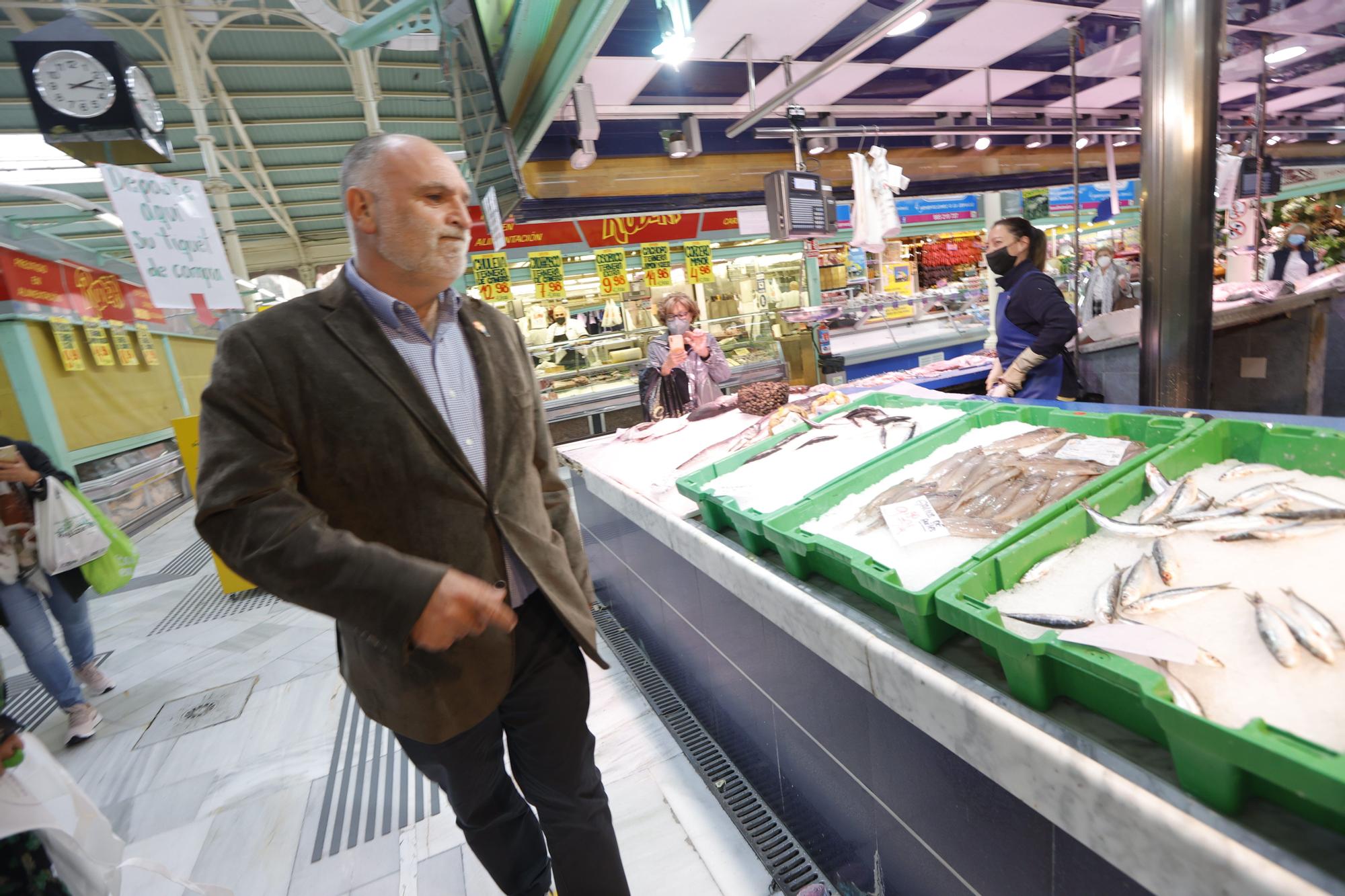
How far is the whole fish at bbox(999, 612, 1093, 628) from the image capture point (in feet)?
3.23

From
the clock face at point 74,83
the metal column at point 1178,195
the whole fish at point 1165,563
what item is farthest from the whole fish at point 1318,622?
the clock face at point 74,83

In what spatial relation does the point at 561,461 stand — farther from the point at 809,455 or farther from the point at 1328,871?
the point at 1328,871

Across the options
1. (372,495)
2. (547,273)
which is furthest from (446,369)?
(547,273)

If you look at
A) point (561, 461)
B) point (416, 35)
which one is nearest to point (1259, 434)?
point (561, 461)

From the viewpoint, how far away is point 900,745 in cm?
139

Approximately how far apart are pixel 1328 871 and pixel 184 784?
3.80 meters

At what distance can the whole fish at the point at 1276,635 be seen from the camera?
2.71ft

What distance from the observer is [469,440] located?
57.8 inches

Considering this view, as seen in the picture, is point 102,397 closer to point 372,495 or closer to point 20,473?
point 20,473

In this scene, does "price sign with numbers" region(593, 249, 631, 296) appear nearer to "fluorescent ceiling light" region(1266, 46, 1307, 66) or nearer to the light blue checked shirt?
the light blue checked shirt

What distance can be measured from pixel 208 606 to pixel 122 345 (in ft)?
20.8

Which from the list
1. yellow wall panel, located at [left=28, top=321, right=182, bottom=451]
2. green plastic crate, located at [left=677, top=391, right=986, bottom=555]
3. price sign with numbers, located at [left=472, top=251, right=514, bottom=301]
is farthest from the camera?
yellow wall panel, located at [left=28, top=321, right=182, bottom=451]

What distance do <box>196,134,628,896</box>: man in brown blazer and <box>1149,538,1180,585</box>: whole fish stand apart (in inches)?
48.0

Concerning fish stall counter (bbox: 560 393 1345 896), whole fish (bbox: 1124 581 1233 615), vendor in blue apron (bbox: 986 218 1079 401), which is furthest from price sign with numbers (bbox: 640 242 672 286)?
whole fish (bbox: 1124 581 1233 615)
